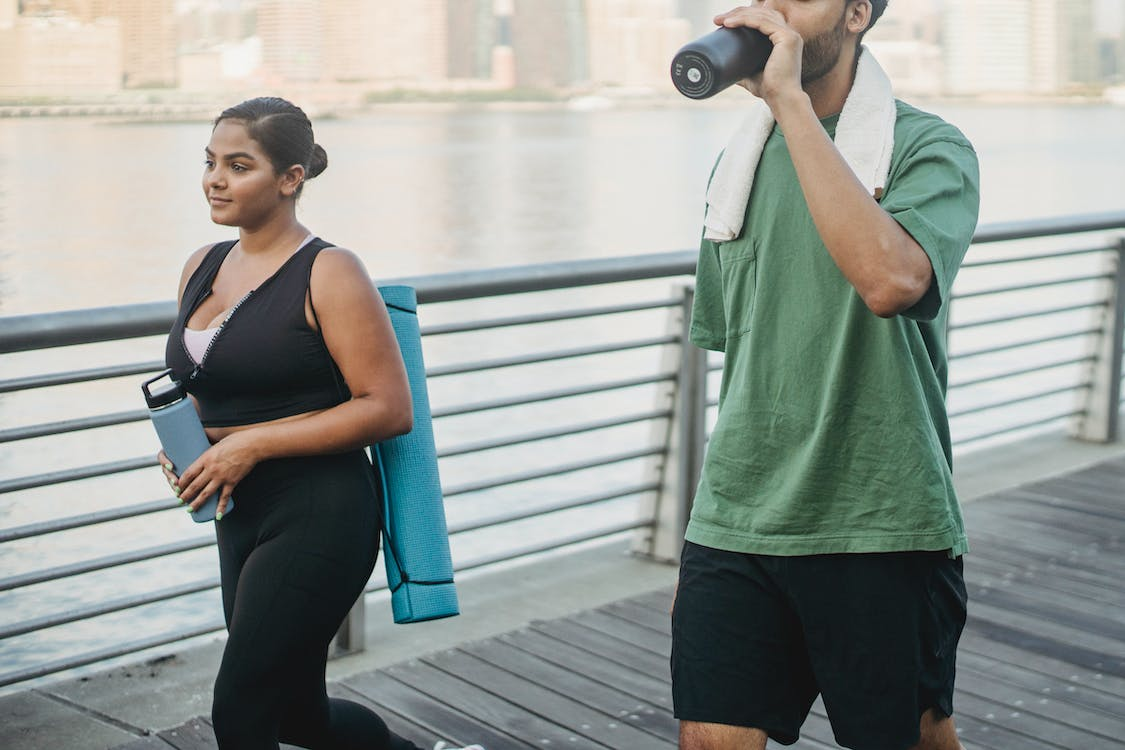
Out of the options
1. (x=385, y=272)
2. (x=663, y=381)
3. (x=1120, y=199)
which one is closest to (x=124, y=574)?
(x=663, y=381)

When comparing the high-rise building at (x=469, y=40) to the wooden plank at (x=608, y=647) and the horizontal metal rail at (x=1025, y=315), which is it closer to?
the horizontal metal rail at (x=1025, y=315)

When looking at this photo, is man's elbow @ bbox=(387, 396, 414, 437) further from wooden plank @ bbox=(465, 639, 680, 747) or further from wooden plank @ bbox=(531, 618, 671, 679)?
wooden plank @ bbox=(531, 618, 671, 679)

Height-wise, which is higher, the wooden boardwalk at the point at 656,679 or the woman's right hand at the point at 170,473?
the woman's right hand at the point at 170,473

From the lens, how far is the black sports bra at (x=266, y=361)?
2.32 m

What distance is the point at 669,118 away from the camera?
144125mm

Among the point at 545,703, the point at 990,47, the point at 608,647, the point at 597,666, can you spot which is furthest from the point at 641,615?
the point at 990,47

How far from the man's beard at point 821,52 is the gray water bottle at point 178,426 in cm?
113

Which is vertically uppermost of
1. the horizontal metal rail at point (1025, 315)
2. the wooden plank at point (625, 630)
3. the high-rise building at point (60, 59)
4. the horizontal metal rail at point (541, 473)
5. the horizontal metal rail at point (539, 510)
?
the high-rise building at point (60, 59)

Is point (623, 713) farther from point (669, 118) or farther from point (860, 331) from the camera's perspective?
point (669, 118)

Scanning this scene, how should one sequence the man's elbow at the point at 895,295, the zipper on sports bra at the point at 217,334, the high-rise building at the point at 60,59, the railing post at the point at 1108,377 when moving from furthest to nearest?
1. the high-rise building at the point at 60,59
2. the railing post at the point at 1108,377
3. the zipper on sports bra at the point at 217,334
4. the man's elbow at the point at 895,295

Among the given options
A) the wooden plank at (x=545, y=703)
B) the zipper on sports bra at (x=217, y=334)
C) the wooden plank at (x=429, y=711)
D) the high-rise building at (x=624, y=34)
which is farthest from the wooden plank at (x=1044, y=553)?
the high-rise building at (x=624, y=34)

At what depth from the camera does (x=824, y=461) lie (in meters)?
1.96

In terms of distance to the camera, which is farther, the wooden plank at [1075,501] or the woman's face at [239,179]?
the wooden plank at [1075,501]

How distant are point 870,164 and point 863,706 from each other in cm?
76
